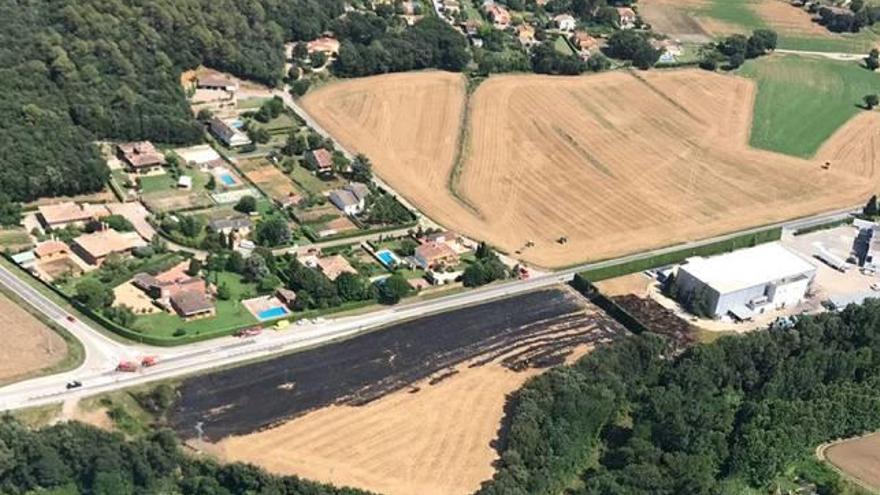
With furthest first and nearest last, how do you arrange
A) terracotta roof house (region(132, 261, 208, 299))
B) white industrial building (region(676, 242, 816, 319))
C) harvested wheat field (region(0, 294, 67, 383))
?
white industrial building (region(676, 242, 816, 319)) < terracotta roof house (region(132, 261, 208, 299)) < harvested wheat field (region(0, 294, 67, 383))

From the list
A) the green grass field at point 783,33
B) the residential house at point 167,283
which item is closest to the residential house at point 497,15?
the green grass field at point 783,33

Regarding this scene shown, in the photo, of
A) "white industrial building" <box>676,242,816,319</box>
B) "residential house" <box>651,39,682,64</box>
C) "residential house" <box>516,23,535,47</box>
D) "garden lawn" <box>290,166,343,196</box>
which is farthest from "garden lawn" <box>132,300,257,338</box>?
"residential house" <box>651,39,682,64</box>

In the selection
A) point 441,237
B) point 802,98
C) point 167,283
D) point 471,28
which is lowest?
point 802,98

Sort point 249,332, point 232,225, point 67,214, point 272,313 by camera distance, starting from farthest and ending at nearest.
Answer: point 232,225 < point 67,214 < point 272,313 < point 249,332

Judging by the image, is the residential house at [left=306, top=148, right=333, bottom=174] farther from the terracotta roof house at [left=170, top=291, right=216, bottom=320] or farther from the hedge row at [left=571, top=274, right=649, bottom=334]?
the hedge row at [left=571, top=274, right=649, bottom=334]

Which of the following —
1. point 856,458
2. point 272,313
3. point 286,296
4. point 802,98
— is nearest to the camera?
point 856,458

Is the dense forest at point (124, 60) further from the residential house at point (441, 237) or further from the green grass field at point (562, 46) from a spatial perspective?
the residential house at point (441, 237)

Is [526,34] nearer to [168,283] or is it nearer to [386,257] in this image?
[386,257]

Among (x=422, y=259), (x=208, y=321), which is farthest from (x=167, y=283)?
(x=422, y=259)
